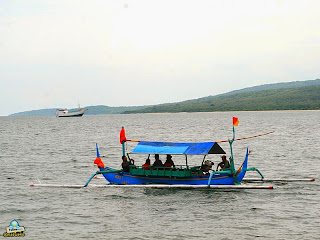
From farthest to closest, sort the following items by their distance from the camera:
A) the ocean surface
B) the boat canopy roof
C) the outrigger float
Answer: the boat canopy roof, the outrigger float, the ocean surface

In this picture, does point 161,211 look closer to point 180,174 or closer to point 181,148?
point 180,174

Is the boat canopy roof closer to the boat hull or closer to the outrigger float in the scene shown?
the outrigger float

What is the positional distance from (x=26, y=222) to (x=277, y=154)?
36844 millimetres

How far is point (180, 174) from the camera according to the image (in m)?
31.5

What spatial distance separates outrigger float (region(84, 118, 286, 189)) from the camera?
101ft

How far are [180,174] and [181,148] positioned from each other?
182 centimetres

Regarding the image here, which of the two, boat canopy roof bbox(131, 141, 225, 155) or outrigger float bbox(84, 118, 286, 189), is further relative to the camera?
boat canopy roof bbox(131, 141, 225, 155)

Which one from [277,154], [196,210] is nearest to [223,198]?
[196,210]

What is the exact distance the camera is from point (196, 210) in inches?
1025

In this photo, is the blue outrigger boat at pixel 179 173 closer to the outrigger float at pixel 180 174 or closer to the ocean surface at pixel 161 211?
the outrigger float at pixel 180 174

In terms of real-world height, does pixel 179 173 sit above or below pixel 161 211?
above

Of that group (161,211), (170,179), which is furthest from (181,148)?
(161,211)

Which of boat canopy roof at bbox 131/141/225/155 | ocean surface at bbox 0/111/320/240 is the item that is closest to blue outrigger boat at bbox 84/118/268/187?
boat canopy roof at bbox 131/141/225/155

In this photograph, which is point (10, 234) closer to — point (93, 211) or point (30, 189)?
point (93, 211)
